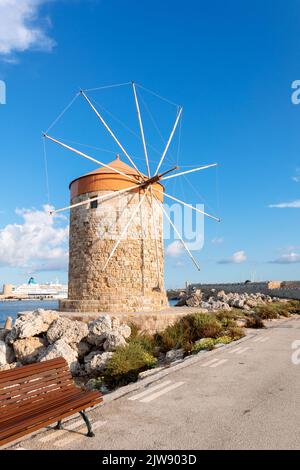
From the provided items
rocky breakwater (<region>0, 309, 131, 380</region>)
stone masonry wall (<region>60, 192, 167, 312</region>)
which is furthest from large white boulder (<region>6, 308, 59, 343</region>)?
stone masonry wall (<region>60, 192, 167, 312</region>)

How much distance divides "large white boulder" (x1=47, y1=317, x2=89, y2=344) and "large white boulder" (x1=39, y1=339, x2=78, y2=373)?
0.77 m

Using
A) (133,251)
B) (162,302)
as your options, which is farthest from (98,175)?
(162,302)

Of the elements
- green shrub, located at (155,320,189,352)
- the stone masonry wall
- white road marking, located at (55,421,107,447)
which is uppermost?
the stone masonry wall

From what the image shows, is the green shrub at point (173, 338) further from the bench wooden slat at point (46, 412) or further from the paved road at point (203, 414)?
the bench wooden slat at point (46, 412)

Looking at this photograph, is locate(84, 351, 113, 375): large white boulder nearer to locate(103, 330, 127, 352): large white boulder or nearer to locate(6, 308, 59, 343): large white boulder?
locate(103, 330, 127, 352): large white boulder

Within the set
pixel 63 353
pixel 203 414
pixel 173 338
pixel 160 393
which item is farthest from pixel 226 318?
pixel 203 414

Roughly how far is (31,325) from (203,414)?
29.0ft

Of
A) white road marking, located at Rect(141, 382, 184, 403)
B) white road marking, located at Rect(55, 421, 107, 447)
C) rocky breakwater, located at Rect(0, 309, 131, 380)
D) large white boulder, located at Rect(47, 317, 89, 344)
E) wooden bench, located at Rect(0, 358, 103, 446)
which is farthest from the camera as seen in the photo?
large white boulder, located at Rect(47, 317, 89, 344)

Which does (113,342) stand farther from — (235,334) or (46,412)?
(46,412)

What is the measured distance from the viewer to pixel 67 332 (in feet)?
38.3

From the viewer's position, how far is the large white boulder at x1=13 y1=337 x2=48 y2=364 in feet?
37.0

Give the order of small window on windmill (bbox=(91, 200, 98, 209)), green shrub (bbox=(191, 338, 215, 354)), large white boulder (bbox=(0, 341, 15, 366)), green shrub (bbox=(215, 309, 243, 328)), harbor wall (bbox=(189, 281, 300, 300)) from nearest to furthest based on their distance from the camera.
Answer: green shrub (bbox=(191, 338, 215, 354)) < large white boulder (bbox=(0, 341, 15, 366)) < green shrub (bbox=(215, 309, 243, 328)) < small window on windmill (bbox=(91, 200, 98, 209)) < harbor wall (bbox=(189, 281, 300, 300))

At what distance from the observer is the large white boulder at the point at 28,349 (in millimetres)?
11273

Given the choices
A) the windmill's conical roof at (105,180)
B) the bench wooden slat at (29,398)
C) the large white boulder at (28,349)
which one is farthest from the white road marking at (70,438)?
the windmill's conical roof at (105,180)
